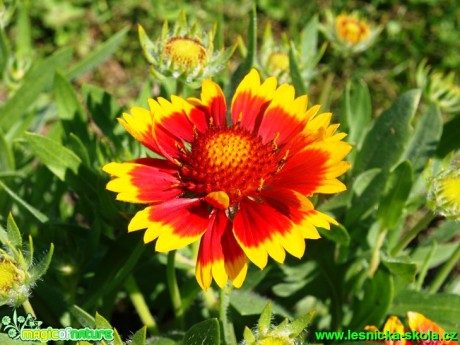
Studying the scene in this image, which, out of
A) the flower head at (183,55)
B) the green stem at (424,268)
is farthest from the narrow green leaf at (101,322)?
the green stem at (424,268)

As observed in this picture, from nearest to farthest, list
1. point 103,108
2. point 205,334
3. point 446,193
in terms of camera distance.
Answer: point 205,334, point 446,193, point 103,108

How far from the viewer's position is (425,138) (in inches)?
70.6

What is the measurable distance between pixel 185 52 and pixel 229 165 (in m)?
0.36

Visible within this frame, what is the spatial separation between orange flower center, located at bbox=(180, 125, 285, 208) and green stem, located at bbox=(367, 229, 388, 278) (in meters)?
0.50

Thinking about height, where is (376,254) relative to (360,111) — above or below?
below

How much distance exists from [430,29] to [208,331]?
2.41 m

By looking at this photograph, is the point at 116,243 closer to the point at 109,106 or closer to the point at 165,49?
the point at 109,106

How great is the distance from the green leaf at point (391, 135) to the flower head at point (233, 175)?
1.56 ft

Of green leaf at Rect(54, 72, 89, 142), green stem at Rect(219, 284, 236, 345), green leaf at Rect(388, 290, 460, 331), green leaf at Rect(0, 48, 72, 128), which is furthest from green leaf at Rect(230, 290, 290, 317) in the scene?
green leaf at Rect(0, 48, 72, 128)

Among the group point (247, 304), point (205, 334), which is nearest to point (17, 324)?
point (205, 334)

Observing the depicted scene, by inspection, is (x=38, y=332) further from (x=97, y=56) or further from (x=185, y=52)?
(x=97, y=56)

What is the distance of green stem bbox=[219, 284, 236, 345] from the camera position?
51.2 inches

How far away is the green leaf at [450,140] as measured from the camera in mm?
1800

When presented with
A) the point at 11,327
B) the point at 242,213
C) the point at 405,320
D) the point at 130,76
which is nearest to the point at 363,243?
the point at 405,320
